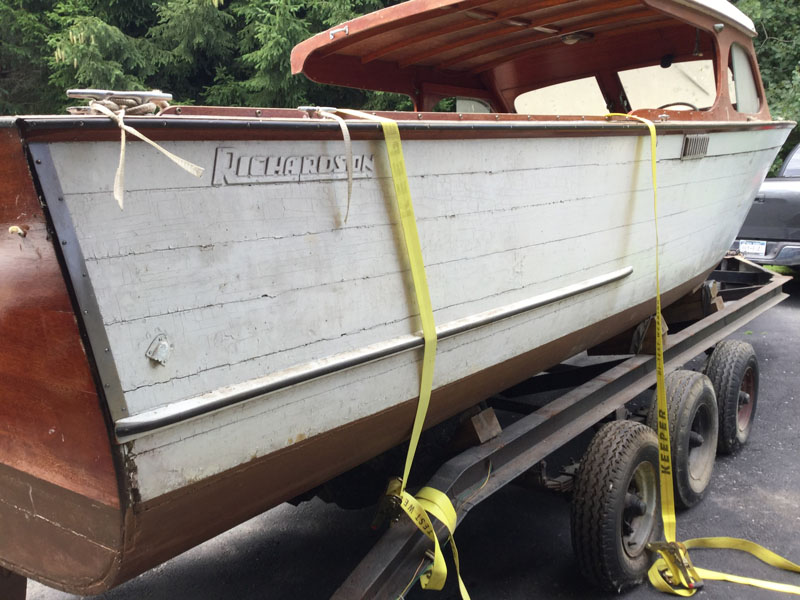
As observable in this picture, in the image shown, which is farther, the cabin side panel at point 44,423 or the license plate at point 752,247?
the license plate at point 752,247

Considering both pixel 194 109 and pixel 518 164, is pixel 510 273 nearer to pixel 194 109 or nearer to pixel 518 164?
pixel 518 164

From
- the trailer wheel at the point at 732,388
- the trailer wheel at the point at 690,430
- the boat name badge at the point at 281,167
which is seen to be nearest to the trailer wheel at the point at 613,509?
the trailer wheel at the point at 690,430

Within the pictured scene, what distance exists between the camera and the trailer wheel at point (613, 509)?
2619 mm

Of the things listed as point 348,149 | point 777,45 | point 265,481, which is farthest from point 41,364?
point 777,45

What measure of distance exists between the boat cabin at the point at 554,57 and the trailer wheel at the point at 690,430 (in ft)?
4.30

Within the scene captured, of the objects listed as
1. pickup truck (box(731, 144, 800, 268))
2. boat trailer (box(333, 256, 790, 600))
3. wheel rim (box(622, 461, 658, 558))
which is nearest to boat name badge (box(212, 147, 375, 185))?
boat trailer (box(333, 256, 790, 600))

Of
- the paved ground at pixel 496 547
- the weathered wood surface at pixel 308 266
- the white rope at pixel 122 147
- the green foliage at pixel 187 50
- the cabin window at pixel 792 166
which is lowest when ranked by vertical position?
the paved ground at pixel 496 547

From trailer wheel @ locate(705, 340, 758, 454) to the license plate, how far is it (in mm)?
3383

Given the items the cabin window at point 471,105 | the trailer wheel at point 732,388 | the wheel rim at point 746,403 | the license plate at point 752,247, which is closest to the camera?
the trailer wheel at point 732,388

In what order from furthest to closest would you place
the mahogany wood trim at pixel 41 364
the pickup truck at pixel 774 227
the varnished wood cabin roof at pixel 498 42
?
the pickup truck at pixel 774 227 → the varnished wood cabin roof at pixel 498 42 → the mahogany wood trim at pixel 41 364

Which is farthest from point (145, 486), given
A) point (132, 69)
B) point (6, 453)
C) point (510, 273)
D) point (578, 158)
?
point (132, 69)

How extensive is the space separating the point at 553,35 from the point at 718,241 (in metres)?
1.79

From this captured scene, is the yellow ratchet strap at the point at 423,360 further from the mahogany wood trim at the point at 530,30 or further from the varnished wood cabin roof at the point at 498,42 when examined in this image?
the mahogany wood trim at the point at 530,30

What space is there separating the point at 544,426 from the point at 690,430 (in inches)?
40.0
